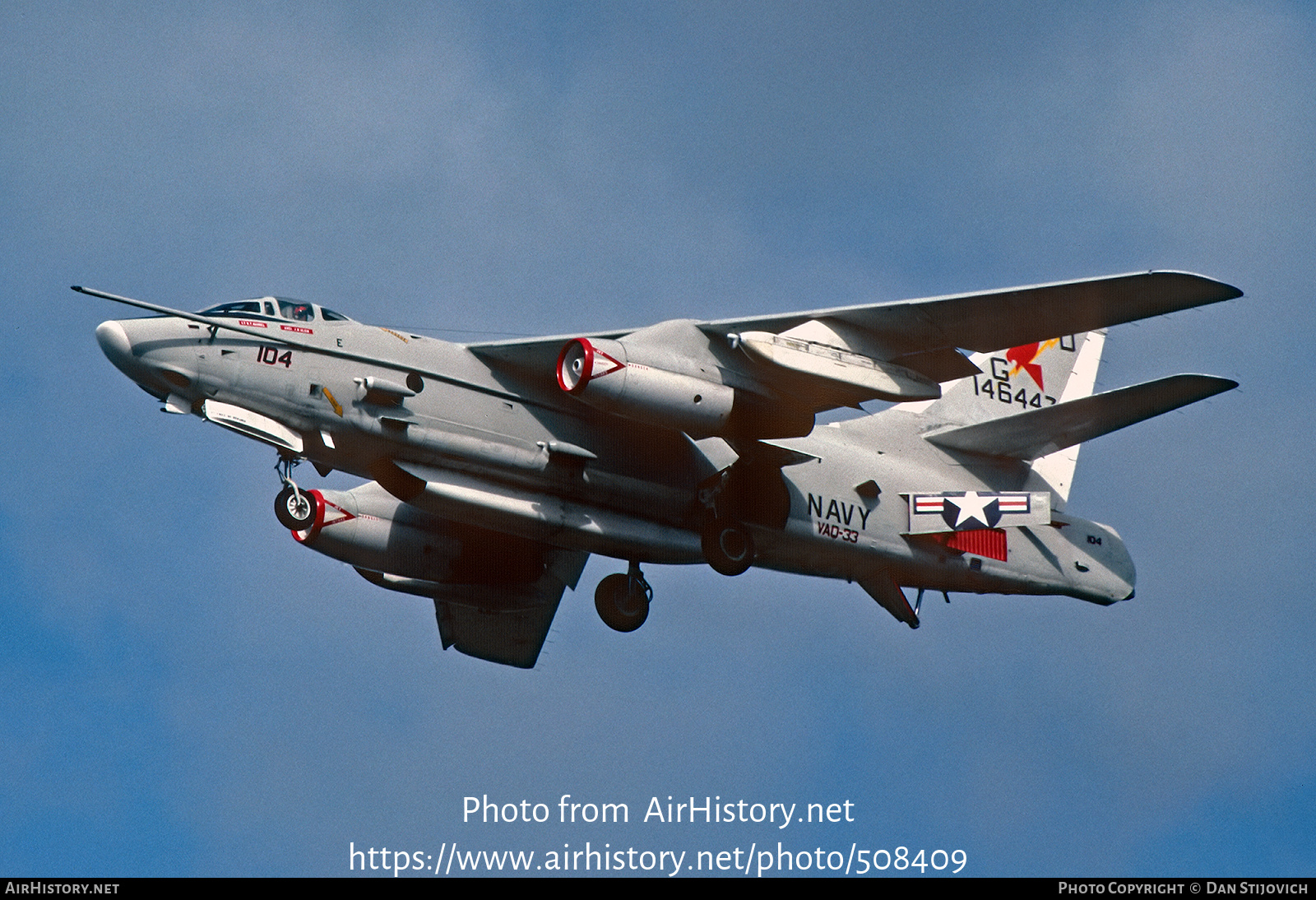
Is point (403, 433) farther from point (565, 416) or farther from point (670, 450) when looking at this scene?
point (670, 450)

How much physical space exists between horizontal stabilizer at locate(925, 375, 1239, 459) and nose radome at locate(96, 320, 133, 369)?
39.7 ft

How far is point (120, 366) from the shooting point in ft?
71.4

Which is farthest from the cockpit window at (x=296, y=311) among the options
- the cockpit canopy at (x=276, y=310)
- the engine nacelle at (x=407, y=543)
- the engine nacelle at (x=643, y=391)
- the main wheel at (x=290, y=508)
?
the engine nacelle at (x=407, y=543)

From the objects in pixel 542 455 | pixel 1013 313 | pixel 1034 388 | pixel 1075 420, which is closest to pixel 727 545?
pixel 542 455

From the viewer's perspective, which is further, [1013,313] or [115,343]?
[1013,313]

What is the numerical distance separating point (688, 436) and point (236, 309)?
6125mm

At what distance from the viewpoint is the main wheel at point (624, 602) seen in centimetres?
2645

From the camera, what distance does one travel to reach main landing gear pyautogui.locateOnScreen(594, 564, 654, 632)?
1041 inches

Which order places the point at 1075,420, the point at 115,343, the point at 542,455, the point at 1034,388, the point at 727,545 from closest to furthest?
the point at 115,343 → the point at 542,455 → the point at 727,545 → the point at 1075,420 → the point at 1034,388

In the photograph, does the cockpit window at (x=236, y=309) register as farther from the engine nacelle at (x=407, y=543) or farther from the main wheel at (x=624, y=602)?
the main wheel at (x=624, y=602)

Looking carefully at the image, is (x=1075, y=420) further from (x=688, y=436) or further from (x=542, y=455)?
(x=542, y=455)

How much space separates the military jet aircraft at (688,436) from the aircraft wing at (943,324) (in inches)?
1.3

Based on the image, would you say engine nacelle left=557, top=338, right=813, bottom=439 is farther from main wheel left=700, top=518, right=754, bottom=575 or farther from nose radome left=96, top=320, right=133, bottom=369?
nose radome left=96, top=320, right=133, bottom=369

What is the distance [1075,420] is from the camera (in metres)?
25.6
